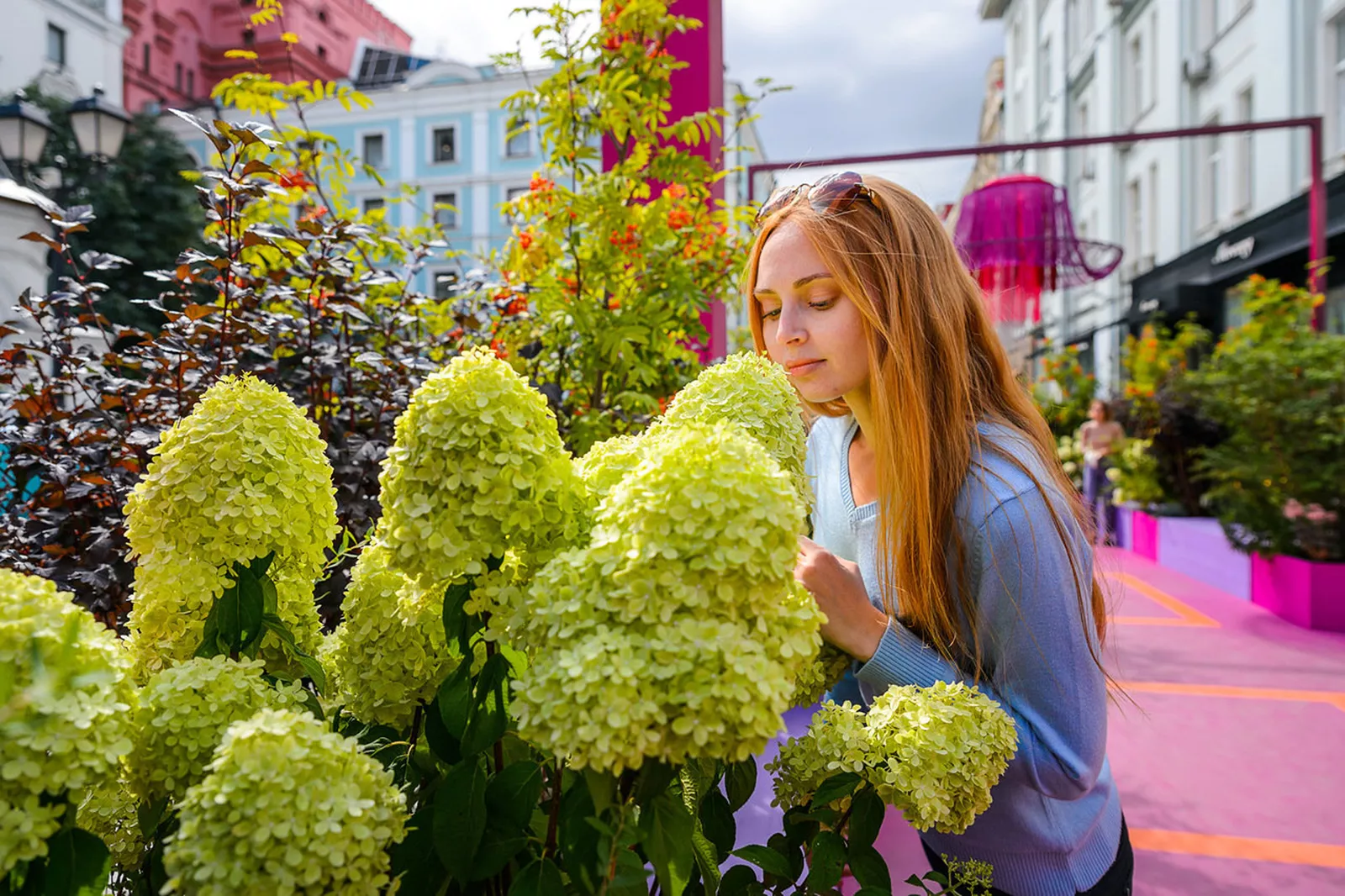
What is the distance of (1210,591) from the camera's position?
20.4ft

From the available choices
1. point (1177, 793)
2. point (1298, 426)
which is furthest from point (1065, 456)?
point (1177, 793)

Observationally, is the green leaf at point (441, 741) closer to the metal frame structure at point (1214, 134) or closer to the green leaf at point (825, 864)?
the green leaf at point (825, 864)

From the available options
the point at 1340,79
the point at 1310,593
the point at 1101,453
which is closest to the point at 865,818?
the point at 1310,593

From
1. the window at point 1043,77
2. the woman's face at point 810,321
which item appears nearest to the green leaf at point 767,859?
the woman's face at point 810,321

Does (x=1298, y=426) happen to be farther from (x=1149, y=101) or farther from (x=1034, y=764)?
(x=1149, y=101)

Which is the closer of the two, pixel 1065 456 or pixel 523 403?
pixel 523 403

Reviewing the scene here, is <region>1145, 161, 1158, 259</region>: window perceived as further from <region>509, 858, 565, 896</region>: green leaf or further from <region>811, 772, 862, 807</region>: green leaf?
<region>509, 858, 565, 896</region>: green leaf

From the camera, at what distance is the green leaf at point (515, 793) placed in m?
0.67

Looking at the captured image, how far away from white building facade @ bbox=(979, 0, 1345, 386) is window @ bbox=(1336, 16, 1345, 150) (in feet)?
0.06

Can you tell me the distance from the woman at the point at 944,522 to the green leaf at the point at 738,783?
21cm

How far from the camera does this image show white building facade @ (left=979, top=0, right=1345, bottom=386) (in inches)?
388

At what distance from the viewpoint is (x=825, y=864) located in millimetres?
737

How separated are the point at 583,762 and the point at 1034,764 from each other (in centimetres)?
71

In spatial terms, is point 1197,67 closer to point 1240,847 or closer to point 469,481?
point 1240,847
